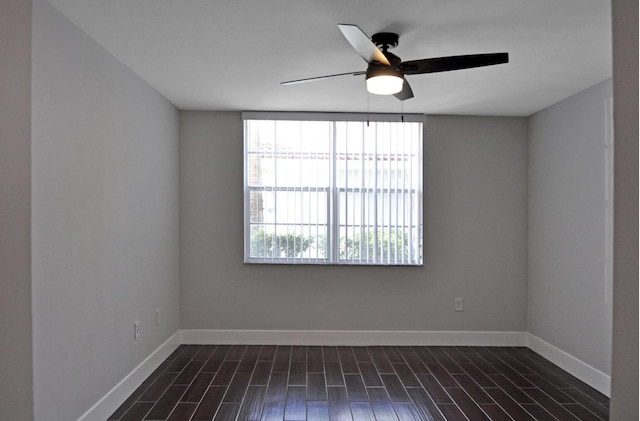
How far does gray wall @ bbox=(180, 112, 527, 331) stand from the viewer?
4.83m

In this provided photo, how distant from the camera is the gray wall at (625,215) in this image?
1.14m

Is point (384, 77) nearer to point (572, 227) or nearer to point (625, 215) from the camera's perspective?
point (625, 215)

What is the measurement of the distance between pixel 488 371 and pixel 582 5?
9.72 ft

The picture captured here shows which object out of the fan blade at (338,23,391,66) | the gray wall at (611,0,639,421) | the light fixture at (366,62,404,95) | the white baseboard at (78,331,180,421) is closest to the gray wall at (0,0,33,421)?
the white baseboard at (78,331,180,421)

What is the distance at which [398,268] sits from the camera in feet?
16.0

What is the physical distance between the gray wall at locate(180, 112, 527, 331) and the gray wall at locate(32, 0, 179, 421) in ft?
2.14

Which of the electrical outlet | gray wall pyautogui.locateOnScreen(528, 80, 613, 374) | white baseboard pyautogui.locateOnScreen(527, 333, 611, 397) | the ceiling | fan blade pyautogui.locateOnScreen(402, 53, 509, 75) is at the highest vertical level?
the ceiling

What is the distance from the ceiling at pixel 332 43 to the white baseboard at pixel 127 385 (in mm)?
2266

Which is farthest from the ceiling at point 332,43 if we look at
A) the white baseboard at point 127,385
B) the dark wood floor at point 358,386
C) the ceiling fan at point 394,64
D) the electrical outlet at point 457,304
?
the dark wood floor at point 358,386

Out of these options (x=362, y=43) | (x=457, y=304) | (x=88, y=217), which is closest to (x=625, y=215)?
(x=362, y=43)

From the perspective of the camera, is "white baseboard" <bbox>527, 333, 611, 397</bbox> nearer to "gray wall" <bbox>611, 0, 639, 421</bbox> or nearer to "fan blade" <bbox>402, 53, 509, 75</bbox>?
"fan blade" <bbox>402, 53, 509, 75</bbox>

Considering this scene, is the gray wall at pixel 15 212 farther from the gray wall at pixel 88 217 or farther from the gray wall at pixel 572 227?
the gray wall at pixel 572 227

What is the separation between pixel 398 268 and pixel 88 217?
3.06m

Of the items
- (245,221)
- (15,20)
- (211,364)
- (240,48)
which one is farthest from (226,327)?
(15,20)
